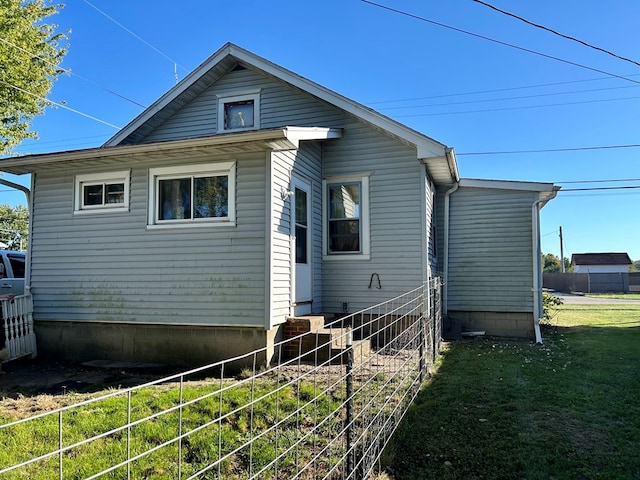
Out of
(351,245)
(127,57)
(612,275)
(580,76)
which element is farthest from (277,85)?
(612,275)

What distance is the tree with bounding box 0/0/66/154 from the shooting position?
16531 mm

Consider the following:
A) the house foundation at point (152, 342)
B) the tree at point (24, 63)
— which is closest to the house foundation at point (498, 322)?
the house foundation at point (152, 342)

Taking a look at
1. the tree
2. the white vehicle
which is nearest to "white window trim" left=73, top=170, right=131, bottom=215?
the white vehicle

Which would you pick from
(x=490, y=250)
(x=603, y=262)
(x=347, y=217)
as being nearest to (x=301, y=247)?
(x=347, y=217)

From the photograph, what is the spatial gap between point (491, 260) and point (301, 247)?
4.99 metres

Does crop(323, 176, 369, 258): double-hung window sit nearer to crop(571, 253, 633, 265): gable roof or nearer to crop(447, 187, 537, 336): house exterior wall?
crop(447, 187, 537, 336): house exterior wall

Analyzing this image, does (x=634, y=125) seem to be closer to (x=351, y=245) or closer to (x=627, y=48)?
(x=627, y=48)

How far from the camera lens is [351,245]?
29.4ft

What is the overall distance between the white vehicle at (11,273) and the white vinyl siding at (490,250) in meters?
9.71

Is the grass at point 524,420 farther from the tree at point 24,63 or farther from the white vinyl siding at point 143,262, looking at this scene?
the tree at point 24,63

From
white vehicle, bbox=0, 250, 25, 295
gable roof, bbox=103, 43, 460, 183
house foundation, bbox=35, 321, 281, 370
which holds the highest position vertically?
gable roof, bbox=103, 43, 460, 183

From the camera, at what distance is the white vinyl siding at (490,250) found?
1023cm

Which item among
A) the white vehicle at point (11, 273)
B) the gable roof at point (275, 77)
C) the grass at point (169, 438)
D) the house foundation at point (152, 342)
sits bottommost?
the grass at point (169, 438)

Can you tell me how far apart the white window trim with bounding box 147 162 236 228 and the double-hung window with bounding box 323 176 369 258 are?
2.51 meters
